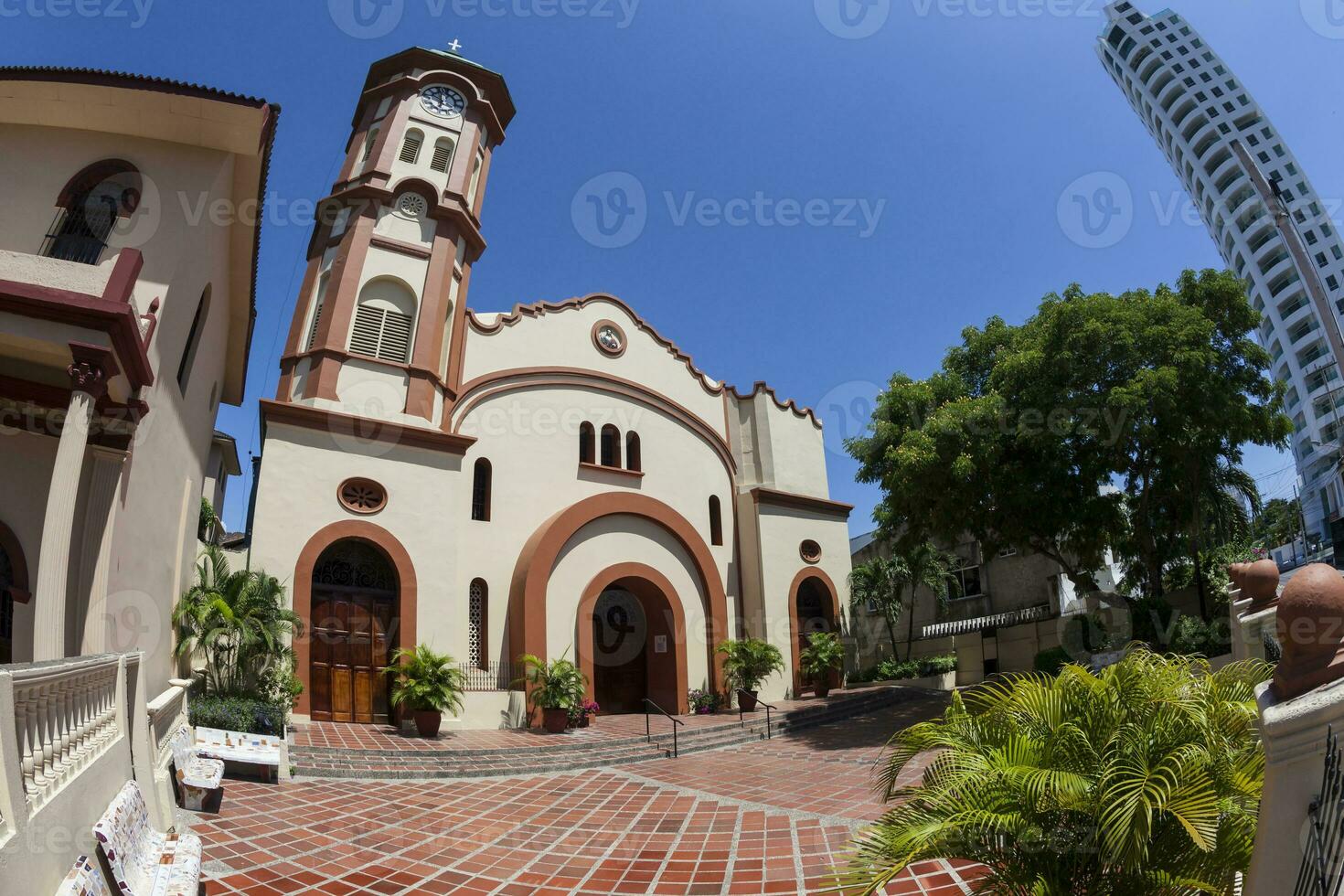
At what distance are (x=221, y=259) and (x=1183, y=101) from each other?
3746 inches

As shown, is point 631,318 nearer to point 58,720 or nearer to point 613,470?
point 613,470

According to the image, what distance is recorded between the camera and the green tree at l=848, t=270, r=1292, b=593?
14.0m

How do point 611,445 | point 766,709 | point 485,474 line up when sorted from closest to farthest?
point 485,474
point 766,709
point 611,445

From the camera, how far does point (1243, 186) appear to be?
2874 inches

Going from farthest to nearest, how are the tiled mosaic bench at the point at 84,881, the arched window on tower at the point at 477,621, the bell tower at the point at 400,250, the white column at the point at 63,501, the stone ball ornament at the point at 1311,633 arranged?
the arched window on tower at the point at 477,621, the bell tower at the point at 400,250, the white column at the point at 63,501, the tiled mosaic bench at the point at 84,881, the stone ball ornament at the point at 1311,633

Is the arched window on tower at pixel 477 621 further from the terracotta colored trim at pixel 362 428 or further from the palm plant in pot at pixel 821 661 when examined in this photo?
the palm plant in pot at pixel 821 661

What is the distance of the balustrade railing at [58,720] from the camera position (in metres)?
3.48

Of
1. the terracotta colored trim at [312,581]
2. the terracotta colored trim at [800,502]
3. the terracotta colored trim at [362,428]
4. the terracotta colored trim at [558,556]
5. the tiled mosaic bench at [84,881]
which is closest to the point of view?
the tiled mosaic bench at [84,881]

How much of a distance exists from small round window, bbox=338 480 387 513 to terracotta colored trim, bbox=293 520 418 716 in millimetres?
333

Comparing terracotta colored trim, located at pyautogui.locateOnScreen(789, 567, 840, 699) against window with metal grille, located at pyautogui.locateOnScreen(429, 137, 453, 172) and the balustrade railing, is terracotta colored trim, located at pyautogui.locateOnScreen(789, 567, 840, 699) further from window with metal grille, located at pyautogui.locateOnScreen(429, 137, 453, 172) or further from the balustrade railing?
the balustrade railing

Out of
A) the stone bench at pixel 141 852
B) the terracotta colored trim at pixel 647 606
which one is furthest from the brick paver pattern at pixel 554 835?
the terracotta colored trim at pixel 647 606

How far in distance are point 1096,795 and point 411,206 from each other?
61.2ft

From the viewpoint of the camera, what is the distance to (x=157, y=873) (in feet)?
15.3

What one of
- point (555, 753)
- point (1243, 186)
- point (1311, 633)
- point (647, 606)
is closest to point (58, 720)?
point (1311, 633)
